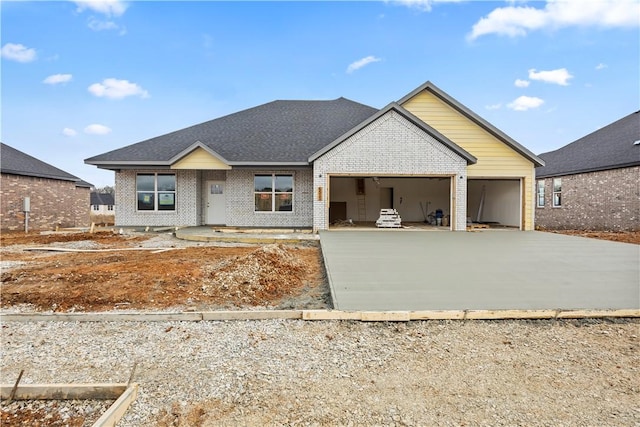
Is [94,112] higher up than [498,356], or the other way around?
[94,112]

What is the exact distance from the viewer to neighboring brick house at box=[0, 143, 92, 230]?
17.8m

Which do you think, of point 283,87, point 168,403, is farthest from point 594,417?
point 283,87

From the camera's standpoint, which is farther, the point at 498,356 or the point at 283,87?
the point at 283,87

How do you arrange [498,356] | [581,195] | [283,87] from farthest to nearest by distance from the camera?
[283,87]
[581,195]
[498,356]

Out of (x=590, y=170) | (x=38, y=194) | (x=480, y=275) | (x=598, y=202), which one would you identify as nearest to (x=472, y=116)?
(x=590, y=170)

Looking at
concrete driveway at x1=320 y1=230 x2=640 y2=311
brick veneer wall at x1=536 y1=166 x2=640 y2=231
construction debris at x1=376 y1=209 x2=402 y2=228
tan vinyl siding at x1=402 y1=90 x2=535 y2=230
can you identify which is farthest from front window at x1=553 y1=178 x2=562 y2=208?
construction debris at x1=376 y1=209 x2=402 y2=228

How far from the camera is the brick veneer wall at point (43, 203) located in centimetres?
1781

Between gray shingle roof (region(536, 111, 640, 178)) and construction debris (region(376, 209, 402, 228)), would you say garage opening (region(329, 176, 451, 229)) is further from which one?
gray shingle roof (region(536, 111, 640, 178))

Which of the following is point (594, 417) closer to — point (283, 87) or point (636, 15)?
point (636, 15)

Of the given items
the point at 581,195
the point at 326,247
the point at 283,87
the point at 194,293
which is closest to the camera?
the point at 194,293

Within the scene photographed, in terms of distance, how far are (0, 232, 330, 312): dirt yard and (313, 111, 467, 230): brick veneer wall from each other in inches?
171

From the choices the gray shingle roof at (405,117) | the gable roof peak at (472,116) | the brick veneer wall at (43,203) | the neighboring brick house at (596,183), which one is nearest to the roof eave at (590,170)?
the neighboring brick house at (596,183)

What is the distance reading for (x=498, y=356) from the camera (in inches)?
144

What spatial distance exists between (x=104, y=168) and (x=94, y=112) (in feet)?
18.1
